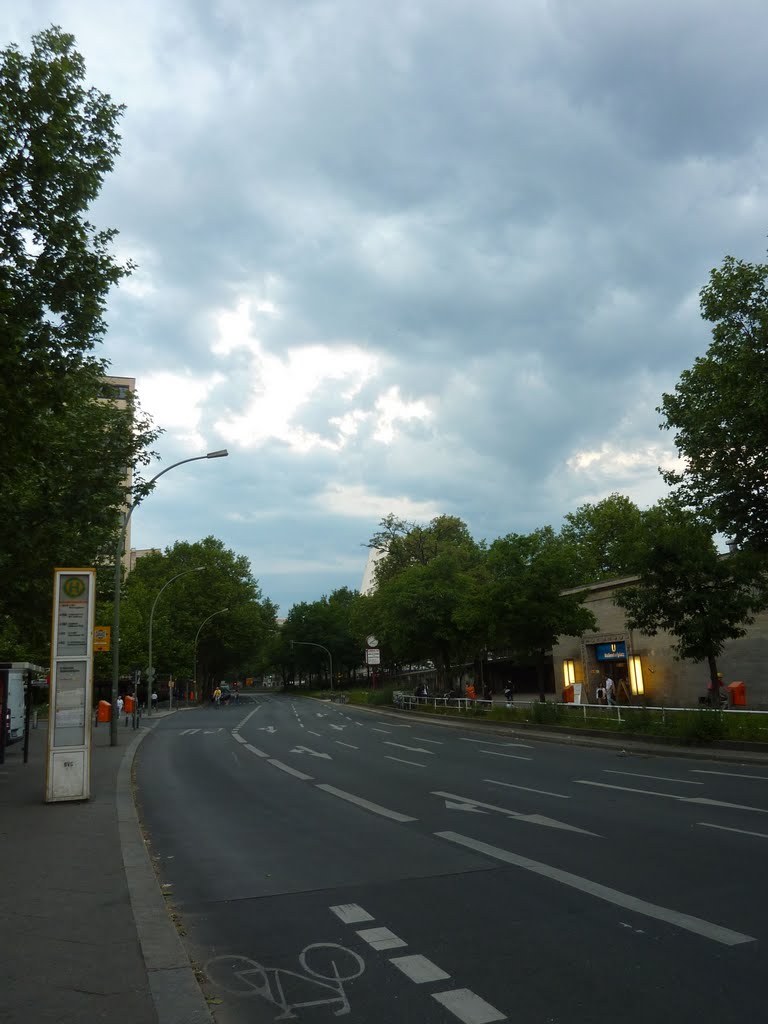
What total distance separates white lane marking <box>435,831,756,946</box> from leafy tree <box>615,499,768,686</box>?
15537 mm

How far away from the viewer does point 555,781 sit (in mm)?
14125

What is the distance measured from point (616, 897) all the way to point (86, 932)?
13.4ft

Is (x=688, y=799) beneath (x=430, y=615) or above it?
beneath

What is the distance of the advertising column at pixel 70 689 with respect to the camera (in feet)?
40.6

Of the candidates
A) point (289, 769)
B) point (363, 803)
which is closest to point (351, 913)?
point (363, 803)

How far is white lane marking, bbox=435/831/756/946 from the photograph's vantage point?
530cm

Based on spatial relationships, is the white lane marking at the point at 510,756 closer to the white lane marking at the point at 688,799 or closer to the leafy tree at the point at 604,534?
the white lane marking at the point at 688,799

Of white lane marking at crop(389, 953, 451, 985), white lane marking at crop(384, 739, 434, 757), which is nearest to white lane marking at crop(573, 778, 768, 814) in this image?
white lane marking at crop(389, 953, 451, 985)

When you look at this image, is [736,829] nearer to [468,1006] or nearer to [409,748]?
[468,1006]

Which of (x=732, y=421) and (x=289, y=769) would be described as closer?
(x=289, y=769)

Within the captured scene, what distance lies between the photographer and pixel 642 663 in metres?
37.6

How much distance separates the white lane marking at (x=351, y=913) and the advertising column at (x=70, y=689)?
24.9 feet

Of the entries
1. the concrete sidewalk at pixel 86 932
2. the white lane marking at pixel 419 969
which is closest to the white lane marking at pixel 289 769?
the concrete sidewalk at pixel 86 932

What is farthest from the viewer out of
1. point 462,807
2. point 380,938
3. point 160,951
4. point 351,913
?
point 462,807
